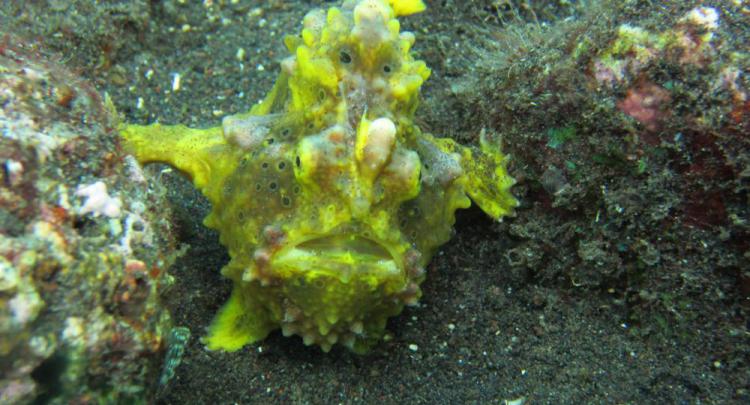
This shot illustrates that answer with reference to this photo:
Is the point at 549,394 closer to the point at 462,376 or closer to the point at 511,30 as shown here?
the point at 462,376

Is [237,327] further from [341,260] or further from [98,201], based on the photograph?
[98,201]

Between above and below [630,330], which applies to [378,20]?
above

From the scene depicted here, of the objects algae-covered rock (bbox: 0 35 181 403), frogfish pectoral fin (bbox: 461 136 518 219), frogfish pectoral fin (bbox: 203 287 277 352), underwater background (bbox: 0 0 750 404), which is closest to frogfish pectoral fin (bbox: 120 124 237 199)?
underwater background (bbox: 0 0 750 404)

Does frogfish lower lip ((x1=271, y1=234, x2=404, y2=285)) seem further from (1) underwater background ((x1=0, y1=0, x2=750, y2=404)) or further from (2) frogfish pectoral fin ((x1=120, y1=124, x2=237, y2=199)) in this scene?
(2) frogfish pectoral fin ((x1=120, y1=124, x2=237, y2=199))

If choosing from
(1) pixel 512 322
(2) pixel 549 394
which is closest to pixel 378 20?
(1) pixel 512 322

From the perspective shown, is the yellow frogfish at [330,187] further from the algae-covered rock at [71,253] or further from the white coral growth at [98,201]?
the white coral growth at [98,201]

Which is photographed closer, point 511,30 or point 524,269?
point 524,269
